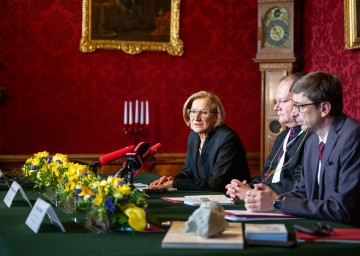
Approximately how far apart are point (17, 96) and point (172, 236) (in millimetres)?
5542

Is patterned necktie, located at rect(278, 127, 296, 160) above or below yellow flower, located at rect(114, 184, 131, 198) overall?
above

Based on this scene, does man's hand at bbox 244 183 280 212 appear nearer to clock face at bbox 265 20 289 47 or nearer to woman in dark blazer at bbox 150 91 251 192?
woman in dark blazer at bbox 150 91 251 192

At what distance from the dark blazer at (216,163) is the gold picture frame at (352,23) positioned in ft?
7.51

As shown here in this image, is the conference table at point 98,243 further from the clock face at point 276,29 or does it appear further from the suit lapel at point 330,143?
the clock face at point 276,29

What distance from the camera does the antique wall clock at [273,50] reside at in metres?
7.61

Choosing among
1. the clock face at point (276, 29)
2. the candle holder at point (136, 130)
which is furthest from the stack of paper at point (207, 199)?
the clock face at point (276, 29)

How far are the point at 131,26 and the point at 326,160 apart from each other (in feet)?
16.3

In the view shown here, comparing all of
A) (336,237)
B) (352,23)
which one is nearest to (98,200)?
(336,237)

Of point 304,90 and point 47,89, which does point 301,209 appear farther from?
point 47,89

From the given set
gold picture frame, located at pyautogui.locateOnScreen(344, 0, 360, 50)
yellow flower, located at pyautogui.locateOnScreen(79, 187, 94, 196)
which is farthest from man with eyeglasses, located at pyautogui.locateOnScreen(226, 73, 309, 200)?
gold picture frame, located at pyautogui.locateOnScreen(344, 0, 360, 50)

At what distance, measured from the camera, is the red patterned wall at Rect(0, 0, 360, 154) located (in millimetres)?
7453

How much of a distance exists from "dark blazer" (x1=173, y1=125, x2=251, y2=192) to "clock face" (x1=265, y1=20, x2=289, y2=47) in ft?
9.49

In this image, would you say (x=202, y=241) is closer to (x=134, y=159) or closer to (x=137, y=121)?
(x=134, y=159)

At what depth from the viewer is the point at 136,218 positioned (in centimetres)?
243
